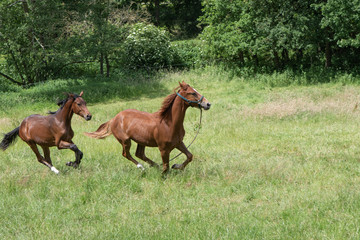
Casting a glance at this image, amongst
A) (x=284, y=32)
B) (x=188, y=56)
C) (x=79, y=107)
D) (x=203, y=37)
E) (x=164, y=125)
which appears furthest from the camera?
(x=188, y=56)

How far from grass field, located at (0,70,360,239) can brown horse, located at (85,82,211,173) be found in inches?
21.8

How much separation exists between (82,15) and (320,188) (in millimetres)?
21519

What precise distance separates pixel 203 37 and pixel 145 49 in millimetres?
4380

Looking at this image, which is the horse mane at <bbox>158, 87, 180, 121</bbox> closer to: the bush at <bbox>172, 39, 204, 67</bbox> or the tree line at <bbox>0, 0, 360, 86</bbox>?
the tree line at <bbox>0, 0, 360, 86</bbox>

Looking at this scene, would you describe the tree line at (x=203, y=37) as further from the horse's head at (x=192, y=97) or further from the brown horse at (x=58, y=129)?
the brown horse at (x=58, y=129)

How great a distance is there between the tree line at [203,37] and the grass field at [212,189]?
34.2 feet

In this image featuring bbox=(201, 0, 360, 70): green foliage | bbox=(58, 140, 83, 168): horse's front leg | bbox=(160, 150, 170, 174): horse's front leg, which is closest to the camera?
bbox=(160, 150, 170, 174): horse's front leg

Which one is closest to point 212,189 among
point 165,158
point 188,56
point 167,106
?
point 165,158

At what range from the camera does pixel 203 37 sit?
29.9 meters

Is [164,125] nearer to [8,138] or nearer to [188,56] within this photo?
[8,138]

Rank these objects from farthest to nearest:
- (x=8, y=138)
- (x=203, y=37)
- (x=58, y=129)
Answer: (x=203, y=37), (x=8, y=138), (x=58, y=129)

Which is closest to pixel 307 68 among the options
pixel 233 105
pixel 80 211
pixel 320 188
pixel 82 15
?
pixel 233 105

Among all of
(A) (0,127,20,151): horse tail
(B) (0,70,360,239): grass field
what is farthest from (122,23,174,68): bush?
(A) (0,127,20,151): horse tail

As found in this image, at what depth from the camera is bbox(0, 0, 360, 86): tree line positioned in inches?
915
